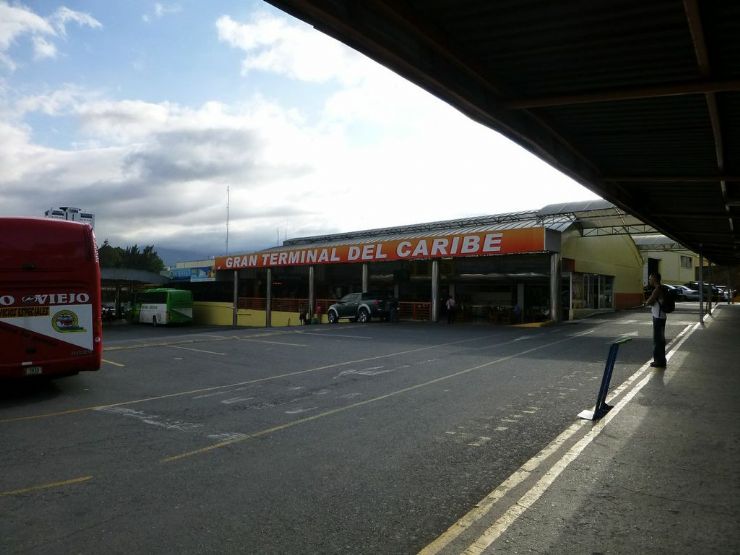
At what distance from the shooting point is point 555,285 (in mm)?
27047

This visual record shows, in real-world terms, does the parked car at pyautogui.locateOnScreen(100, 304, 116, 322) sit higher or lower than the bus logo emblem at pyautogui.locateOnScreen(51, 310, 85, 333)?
lower

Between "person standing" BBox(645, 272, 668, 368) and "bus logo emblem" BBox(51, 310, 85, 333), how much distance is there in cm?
1162

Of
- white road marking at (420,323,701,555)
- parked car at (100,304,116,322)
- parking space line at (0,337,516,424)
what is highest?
white road marking at (420,323,701,555)

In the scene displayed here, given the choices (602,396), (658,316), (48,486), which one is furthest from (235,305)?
(48,486)

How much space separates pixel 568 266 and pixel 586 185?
54.7 ft

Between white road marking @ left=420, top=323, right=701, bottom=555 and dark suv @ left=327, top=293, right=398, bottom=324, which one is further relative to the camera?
dark suv @ left=327, top=293, right=398, bottom=324

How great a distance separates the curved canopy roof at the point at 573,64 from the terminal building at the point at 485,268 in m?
16.4

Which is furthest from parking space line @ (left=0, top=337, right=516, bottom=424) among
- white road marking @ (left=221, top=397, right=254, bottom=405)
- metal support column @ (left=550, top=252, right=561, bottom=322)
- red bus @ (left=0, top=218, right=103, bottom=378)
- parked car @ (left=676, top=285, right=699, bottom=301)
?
parked car @ (left=676, top=285, right=699, bottom=301)

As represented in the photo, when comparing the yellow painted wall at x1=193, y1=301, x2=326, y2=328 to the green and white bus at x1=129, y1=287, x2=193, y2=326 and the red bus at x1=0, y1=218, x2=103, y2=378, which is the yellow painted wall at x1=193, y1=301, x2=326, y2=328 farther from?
the red bus at x1=0, y1=218, x2=103, y2=378

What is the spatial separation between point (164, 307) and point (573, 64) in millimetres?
40734

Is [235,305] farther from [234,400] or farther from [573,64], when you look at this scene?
[573,64]

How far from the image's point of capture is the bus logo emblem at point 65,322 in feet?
32.7

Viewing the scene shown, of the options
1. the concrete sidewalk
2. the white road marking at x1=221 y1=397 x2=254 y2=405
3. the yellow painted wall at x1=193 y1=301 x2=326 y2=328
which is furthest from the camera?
the yellow painted wall at x1=193 y1=301 x2=326 y2=328

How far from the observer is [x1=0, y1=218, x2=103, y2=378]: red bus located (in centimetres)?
943
